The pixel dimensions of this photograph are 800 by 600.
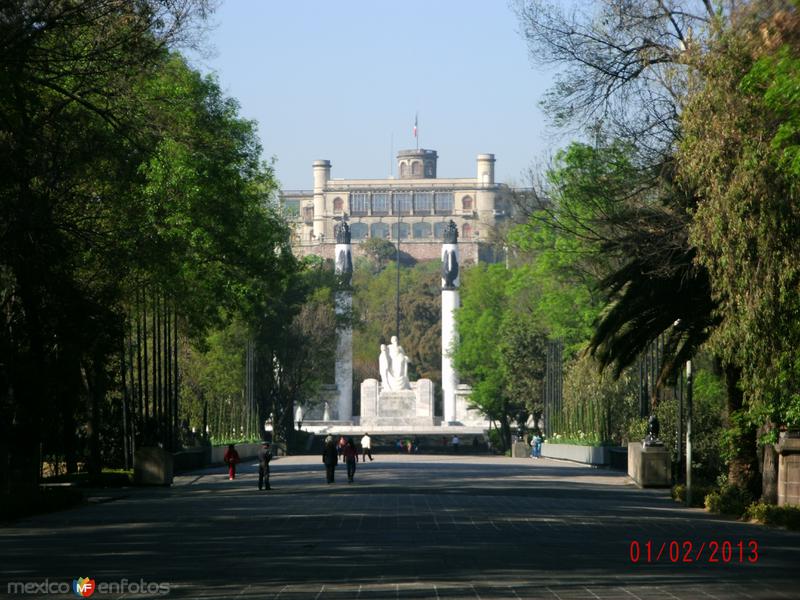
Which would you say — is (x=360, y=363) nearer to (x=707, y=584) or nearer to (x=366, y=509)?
(x=366, y=509)

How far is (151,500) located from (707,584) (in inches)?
773

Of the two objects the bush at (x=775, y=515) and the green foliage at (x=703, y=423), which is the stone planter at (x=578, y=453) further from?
the bush at (x=775, y=515)

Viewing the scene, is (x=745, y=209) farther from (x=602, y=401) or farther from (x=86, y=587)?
(x=602, y=401)

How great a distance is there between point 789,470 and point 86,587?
1527cm

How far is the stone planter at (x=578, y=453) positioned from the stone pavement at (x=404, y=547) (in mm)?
19824

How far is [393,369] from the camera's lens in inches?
4377

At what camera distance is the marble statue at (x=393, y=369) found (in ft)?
364

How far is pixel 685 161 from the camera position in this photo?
2358cm

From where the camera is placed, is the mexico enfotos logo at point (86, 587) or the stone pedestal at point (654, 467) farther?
the stone pedestal at point (654, 467)

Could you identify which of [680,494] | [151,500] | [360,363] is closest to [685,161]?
[680,494]

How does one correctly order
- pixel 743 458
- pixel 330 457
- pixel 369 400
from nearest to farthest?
pixel 743 458 → pixel 330 457 → pixel 369 400

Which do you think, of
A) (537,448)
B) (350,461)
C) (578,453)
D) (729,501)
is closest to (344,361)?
(537,448)

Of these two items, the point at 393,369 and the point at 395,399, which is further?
the point at 393,369

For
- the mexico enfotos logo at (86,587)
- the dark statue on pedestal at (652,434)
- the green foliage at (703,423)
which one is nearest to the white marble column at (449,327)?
the green foliage at (703,423)
